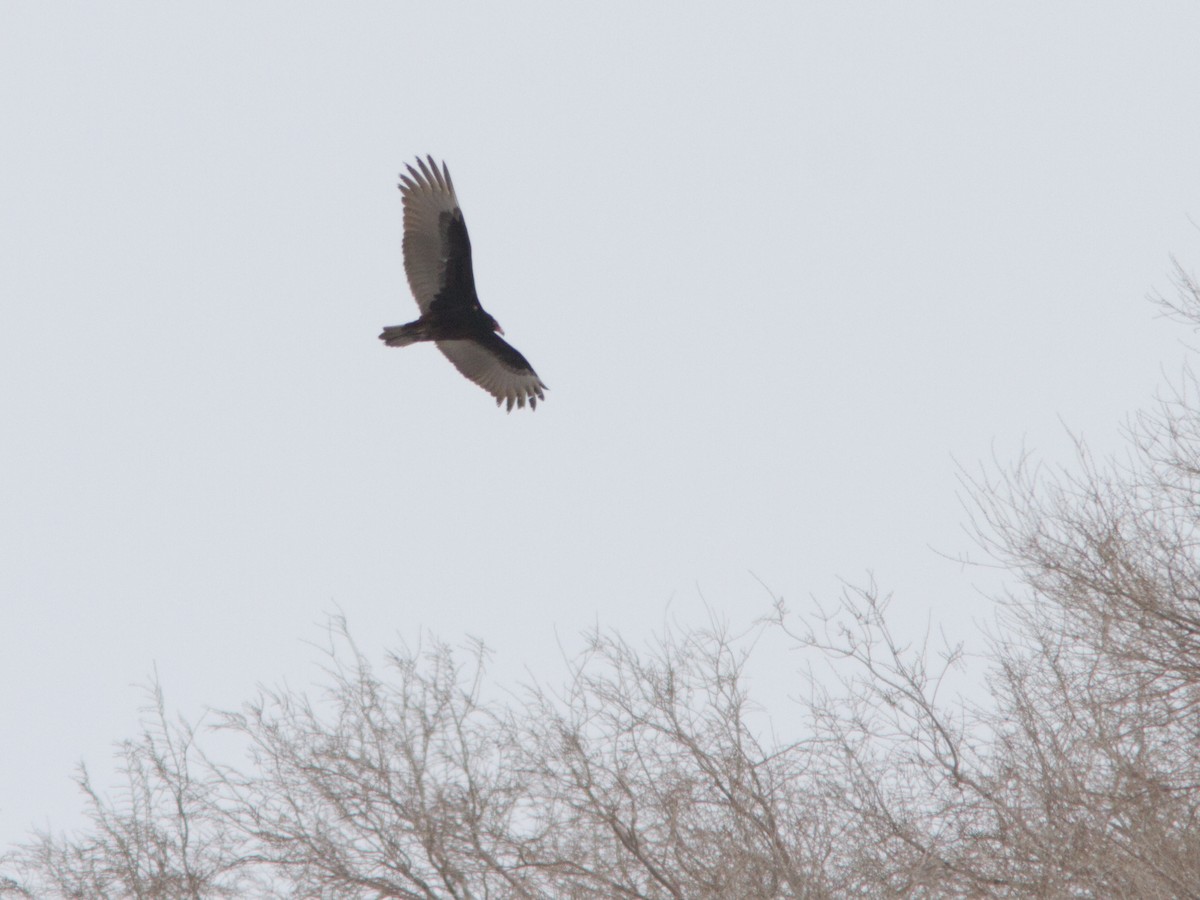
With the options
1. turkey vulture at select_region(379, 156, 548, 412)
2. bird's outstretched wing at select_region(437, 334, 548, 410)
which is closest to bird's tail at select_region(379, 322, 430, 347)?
turkey vulture at select_region(379, 156, 548, 412)

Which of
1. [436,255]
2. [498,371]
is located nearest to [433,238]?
[436,255]

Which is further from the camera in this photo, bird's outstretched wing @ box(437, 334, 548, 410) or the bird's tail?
bird's outstretched wing @ box(437, 334, 548, 410)

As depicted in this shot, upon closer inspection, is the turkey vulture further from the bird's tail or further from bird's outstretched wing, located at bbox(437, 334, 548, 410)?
bird's outstretched wing, located at bbox(437, 334, 548, 410)

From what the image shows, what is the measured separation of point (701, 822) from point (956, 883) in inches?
52.8

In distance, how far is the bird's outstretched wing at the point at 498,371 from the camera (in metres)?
12.5

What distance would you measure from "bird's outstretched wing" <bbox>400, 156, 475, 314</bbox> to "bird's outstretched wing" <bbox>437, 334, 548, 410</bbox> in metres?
0.76

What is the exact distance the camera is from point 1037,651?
8711mm

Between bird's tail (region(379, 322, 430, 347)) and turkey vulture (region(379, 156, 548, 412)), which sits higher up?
turkey vulture (region(379, 156, 548, 412))

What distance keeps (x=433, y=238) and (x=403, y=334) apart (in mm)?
780

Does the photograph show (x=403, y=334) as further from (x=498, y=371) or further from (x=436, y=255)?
(x=498, y=371)

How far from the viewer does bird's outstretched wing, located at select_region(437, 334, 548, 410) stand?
40.9ft

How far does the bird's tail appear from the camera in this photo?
37.8ft

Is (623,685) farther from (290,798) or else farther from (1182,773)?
(1182,773)

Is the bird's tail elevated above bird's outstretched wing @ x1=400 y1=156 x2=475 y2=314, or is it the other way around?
bird's outstretched wing @ x1=400 y1=156 x2=475 y2=314
